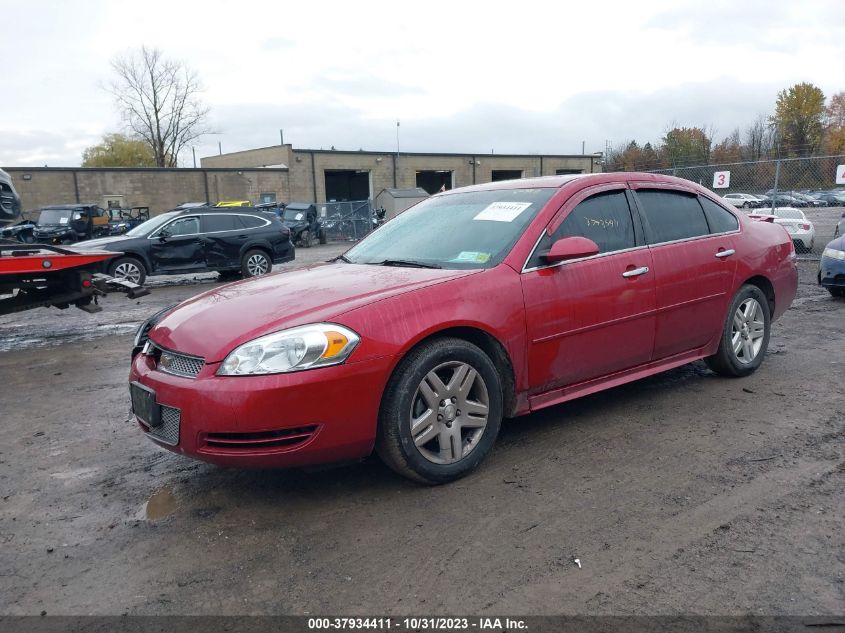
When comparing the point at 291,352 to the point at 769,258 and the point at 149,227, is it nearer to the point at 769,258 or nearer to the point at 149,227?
the point at 769,258

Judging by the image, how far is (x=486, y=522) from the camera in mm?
3102

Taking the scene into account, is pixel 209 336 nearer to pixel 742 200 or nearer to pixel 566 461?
pixel 566 461

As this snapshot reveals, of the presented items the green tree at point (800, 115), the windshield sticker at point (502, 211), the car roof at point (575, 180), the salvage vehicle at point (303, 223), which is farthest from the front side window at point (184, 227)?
the green tree at point (800, 115)

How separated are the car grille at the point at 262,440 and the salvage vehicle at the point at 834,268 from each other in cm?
868

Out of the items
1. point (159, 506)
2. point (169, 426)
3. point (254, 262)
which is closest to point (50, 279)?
point (159, 506)

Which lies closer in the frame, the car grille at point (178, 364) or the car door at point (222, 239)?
the car grille at point (178, 364)

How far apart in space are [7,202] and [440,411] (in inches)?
242

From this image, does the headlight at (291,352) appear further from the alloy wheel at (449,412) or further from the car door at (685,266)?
the car door at (685,266)

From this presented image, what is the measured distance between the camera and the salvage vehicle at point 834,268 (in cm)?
914

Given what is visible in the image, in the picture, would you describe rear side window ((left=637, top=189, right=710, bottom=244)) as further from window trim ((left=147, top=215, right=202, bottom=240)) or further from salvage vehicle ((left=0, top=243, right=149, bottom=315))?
window trim ((left=147, top=215, right=202, bottom=240))

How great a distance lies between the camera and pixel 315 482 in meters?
3.62

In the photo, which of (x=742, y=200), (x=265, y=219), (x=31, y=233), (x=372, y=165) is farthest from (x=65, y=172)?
(x=742, y=200)

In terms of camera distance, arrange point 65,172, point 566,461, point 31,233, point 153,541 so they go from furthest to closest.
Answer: point 65,172 → point 31,233 → point 566,461 → point 153,541

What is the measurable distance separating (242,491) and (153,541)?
0.57 m
